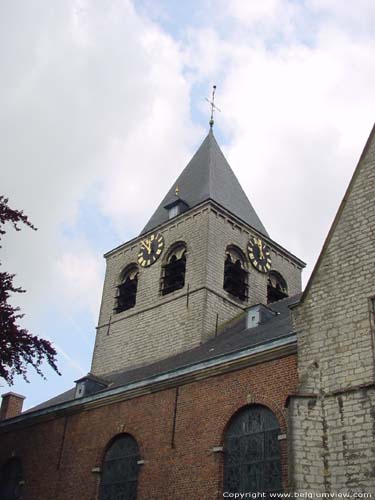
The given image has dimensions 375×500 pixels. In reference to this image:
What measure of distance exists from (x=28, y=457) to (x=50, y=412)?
1501mm

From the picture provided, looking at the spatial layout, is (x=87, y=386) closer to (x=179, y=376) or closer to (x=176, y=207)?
(x=179, y=376)

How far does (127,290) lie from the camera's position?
2336cm

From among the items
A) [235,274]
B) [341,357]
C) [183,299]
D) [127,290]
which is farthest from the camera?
[127,290]

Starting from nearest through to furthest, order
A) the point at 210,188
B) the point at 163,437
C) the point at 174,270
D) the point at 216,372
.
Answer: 1. the point at 216,372
2. the point at 163,437
3. the point at 174,270
4. the point at 210,188

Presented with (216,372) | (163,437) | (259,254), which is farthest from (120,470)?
(259,254)

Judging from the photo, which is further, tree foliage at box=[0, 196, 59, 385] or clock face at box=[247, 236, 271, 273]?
clock face at box=[247, 236, 271, 273]

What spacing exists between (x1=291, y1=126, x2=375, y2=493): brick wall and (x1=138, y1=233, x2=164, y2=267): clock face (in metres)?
11.2

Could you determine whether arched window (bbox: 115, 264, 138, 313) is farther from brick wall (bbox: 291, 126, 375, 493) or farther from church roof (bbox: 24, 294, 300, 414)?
brick wall (bbox: 291, 126, 375, 493)

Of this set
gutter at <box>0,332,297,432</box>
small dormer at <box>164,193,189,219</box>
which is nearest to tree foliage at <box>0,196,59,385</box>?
gutter at <box>0,332,297,432</box>

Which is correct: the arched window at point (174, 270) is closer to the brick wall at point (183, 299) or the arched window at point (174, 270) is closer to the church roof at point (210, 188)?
the brick wall at point (183, 299)

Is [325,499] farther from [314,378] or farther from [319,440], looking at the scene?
[314,378]

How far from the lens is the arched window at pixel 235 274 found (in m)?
21.2

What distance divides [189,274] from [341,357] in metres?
10.5

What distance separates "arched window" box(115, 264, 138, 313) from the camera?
75.4 feet
